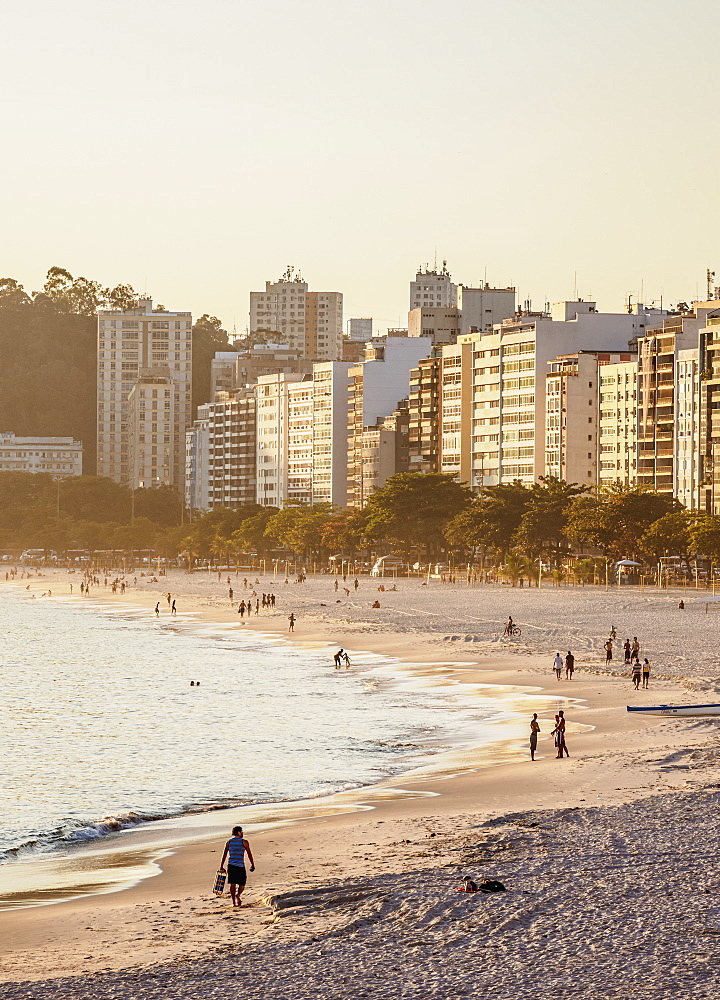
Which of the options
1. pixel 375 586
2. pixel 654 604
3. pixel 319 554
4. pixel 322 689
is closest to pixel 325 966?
pixel 322 689

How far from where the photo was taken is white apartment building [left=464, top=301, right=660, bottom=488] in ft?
527

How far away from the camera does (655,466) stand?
458ft

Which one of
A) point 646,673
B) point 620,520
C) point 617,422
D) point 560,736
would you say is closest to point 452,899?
point 560,736

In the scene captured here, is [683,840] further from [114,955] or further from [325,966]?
[114,955]

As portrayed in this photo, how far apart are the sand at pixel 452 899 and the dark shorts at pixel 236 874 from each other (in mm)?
430

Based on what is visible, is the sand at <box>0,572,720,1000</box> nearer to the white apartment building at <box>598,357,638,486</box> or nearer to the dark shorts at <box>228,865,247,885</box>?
the dark shorts at <box>228,865,247,885</box>

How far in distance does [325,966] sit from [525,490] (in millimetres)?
118066

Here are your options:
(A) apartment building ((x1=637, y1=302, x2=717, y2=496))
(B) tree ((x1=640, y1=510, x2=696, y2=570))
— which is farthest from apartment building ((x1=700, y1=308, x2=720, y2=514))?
(B) tree ((x1=640, y1=510, x2=696, y2=570))

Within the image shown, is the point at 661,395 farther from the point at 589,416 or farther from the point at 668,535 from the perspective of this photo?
the point at 668,535

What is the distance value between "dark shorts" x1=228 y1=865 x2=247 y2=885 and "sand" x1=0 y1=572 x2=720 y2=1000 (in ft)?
1.41

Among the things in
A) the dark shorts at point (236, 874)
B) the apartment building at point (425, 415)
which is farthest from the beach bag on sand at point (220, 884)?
the apartment building at point (425, 415)

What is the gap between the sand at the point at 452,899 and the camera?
63.3 feet

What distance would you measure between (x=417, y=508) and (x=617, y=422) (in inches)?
899

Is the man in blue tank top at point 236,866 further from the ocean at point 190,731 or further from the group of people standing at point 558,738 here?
the group of people standing at point 558,738
